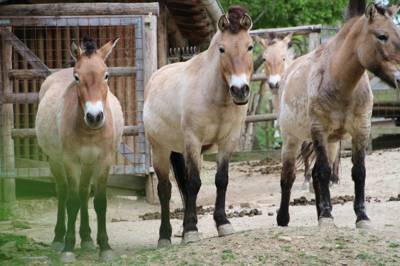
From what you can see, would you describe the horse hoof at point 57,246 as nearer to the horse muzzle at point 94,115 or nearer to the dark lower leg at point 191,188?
the dark lower leg at point 191,188

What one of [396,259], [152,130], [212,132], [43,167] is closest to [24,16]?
[43,167]

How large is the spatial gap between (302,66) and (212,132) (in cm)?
148

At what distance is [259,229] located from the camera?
7312 millimetres

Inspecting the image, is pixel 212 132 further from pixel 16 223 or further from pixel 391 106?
pixel 391 106

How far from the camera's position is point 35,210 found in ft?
37.9

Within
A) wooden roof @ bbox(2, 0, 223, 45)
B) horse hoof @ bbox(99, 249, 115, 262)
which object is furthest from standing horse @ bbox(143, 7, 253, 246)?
wooden roof @ bbox(2, 0, 223, 45)

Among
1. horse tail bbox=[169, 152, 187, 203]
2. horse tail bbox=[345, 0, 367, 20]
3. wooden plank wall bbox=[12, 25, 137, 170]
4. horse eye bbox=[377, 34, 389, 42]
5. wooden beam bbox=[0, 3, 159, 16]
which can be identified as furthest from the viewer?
wooden plank wall bbox=[12, 25, 137, 170]

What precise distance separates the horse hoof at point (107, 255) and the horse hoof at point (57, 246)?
696 millimetres

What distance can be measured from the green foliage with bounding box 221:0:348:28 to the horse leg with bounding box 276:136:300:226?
1265 centimetres

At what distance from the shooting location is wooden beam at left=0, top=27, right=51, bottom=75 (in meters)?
11.1

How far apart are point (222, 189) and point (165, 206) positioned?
96 centimetres

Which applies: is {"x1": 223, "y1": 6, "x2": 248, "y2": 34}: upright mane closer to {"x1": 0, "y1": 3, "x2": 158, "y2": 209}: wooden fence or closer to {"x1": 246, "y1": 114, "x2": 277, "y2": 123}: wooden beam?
{"x1": 0, "y1": 3, "x2": 158, "y2": 209}: wooden fence

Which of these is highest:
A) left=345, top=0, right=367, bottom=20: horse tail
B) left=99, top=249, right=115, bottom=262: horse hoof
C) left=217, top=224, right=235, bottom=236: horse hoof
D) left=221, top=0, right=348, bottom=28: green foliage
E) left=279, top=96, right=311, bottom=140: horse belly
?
left=221, top=0, right=348, bottom=28: green foliage

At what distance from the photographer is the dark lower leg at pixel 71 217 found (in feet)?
25.7
